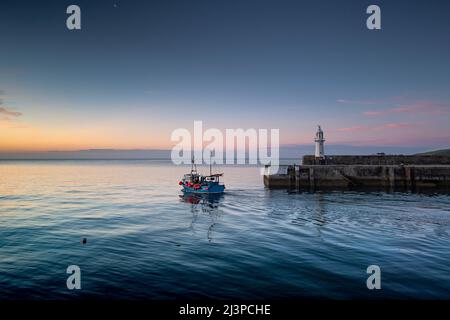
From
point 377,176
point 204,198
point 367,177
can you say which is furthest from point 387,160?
point 204,198

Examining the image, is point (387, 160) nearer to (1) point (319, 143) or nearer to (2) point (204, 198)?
(1) point (319, 143)

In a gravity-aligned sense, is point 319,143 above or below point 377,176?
above

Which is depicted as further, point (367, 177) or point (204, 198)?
point (367, 177)

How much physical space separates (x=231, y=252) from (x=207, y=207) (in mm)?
20024

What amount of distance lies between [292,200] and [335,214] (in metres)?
11.0

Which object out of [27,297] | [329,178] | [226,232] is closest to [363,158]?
[329,178]

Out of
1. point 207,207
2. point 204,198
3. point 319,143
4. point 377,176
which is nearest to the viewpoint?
point 207,207

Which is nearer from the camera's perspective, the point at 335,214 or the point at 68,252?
the point at 68,252

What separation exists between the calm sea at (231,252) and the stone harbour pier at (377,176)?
705 inches

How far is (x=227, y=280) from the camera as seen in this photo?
514 inches

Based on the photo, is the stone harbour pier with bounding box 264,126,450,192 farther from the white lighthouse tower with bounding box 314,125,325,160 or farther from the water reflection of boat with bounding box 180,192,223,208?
the water reflection of boat with bounding box 180,192,223,208

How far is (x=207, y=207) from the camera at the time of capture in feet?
123

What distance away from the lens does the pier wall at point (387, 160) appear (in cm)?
5578
